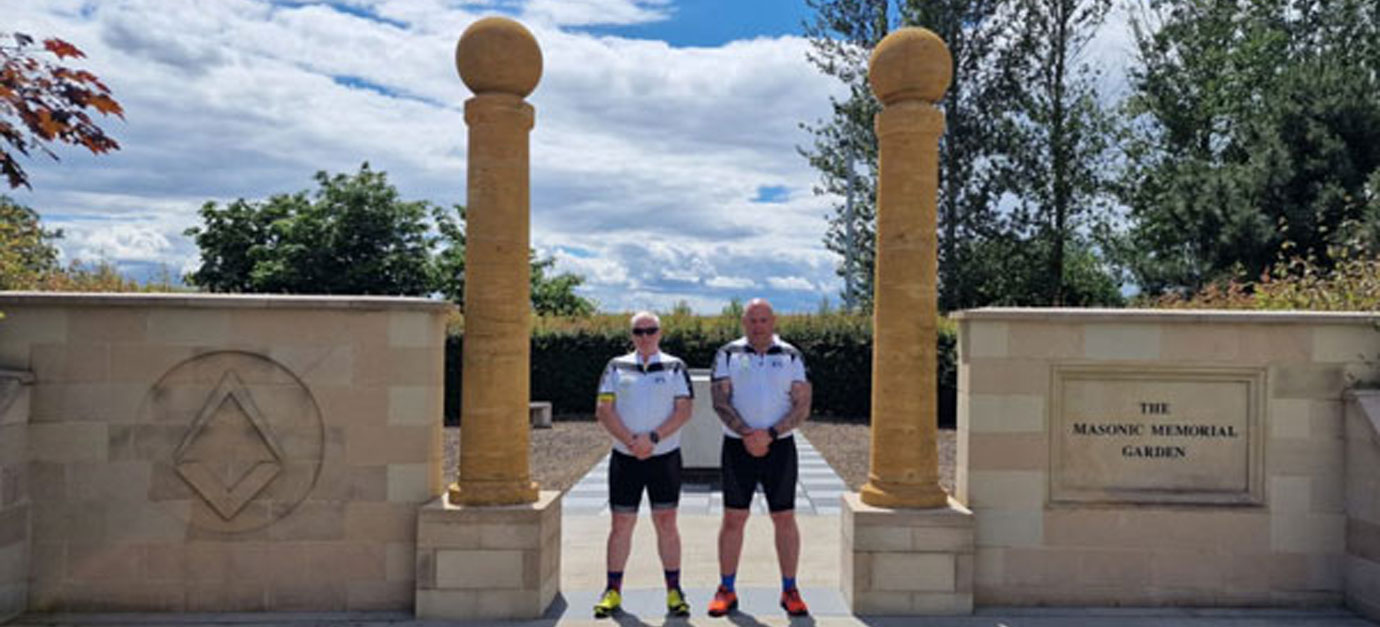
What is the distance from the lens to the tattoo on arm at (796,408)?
208 inches

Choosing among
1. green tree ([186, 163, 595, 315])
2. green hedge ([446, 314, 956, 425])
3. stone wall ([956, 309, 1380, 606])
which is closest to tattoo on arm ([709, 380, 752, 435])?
stone wall ([956, 309, 1380, 606])

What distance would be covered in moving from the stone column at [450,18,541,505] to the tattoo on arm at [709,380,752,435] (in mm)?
1114

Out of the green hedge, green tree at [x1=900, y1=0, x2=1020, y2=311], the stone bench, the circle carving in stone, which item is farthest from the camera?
green tree at [x1=900, y1=0, x2=1020, y2=311]

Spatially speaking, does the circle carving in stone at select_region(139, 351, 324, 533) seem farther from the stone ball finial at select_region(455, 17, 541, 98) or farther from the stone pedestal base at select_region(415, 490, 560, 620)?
the stone ball finial at select_region(455, 17, 541, 98)

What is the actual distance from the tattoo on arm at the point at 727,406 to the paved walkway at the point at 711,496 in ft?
9.68

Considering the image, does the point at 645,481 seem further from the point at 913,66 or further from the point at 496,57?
the point at 913,66

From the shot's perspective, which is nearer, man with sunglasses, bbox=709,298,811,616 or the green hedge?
man with sunglasses, bbox=709,298,811,616

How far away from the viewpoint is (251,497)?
17.6 ft

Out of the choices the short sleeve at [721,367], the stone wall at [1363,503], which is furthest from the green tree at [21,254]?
the stone wall at [1363,503]

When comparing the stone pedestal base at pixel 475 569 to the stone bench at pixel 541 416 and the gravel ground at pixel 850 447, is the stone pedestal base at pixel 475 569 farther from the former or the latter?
the stone bench at pixel 541 416

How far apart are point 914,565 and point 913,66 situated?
2816 millimetres

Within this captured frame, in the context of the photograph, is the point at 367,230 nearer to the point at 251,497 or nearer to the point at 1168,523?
the point at 251,497

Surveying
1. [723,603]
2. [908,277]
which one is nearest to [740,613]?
[723,603]

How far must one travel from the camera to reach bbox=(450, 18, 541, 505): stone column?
214 inches
